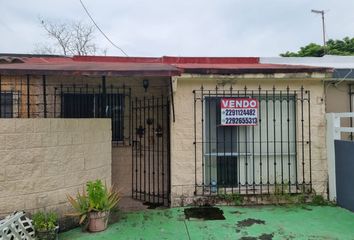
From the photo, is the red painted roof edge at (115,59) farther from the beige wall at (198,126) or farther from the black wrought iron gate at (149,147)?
the beige wall at (198,126)

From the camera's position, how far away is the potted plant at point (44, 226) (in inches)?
158

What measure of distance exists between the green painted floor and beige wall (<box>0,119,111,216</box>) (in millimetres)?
743

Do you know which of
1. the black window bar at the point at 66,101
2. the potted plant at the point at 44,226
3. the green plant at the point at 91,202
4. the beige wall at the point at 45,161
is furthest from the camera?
the black window bar at the point at 66,101

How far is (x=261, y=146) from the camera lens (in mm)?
6180

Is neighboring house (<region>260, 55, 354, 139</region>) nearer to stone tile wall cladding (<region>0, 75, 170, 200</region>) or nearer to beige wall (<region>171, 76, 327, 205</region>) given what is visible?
beige wall (<region>171, 76, 327, 205</region>)

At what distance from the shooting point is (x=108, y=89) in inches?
270

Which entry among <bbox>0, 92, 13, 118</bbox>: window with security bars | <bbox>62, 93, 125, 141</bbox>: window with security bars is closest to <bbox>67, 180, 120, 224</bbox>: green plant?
<bbox>62, 93, 125, 141</bbox>: window with security bars

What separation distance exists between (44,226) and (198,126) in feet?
11.0

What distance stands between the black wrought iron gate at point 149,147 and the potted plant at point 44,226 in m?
2.72

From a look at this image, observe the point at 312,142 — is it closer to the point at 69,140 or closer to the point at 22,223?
the point at 69,140

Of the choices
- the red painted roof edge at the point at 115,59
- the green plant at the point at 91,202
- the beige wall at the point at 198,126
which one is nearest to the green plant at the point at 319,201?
the beige wall at the point at 198,126

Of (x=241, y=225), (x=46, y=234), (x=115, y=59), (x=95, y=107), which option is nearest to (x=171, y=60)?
(x=115, y=59)

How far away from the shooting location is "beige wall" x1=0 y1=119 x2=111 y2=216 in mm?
4125

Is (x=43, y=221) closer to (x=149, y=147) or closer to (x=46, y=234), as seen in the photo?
(x=46, y=234)
